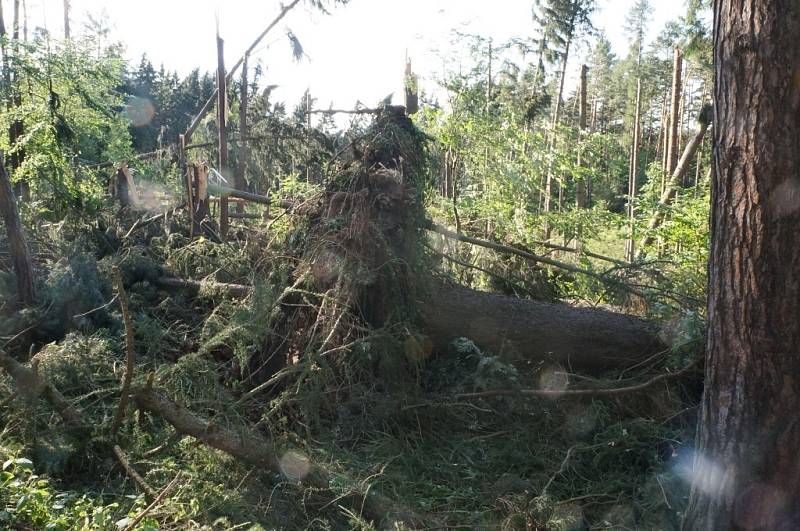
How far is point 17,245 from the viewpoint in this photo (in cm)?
616

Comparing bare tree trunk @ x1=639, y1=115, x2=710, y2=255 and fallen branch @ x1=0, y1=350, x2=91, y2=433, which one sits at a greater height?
bare tree trunk @ x1=639, y1=115, x2=710, y2=255

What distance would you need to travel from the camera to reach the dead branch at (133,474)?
3.54 m

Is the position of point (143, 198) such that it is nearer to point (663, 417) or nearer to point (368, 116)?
point (368, 116)

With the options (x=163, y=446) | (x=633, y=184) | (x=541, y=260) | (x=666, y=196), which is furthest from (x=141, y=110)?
(x=163, y=446)

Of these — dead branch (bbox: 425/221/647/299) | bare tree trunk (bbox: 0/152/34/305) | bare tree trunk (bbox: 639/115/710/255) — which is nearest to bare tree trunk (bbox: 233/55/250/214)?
bare tree trunk (bbox: 0/152/34/305)

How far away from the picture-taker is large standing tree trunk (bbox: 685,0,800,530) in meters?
2.73

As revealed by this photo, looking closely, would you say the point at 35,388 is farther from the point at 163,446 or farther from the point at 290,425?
the point at 290,425

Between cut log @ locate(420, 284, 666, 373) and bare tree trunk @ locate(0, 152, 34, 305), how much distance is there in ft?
12.3

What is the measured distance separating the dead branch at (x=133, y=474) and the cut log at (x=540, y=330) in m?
2.53

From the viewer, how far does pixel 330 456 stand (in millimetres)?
4262

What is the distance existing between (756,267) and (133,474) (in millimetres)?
3325

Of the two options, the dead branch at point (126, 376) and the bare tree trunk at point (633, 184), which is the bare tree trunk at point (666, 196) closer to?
the bare tree trunk at point (633, 184)

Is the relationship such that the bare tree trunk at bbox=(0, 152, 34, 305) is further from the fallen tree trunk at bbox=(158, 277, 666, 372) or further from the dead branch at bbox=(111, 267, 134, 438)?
the fallen tree trunk at bbox=(158, 277, 666, 372)

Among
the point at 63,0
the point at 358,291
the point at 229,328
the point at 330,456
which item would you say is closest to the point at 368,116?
the point at 358,291
